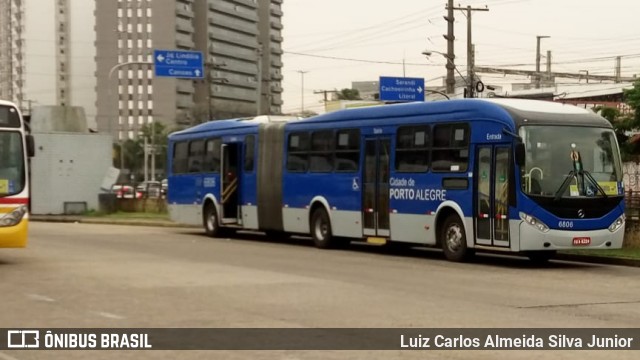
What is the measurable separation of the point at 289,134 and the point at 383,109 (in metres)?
4.29

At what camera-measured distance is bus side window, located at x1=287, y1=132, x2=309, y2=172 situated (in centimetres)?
2522

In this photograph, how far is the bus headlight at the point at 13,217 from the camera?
1769 centimetres

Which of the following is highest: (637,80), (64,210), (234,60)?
(234,60)

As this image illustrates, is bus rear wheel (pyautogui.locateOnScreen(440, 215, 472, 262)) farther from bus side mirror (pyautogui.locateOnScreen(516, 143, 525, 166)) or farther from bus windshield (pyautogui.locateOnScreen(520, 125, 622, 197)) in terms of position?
bus side mirror (pyautogui.locateOnScreen(516, 143, 525, 166))

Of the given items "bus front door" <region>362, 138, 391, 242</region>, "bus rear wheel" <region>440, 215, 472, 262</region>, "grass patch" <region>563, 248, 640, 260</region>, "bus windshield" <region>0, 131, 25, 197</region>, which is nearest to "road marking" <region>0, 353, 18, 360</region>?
"bus windshield" <region>0, 131, 25, 197</region>

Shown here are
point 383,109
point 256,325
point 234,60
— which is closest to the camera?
point 256,325

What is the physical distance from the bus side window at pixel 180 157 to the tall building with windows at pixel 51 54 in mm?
118083

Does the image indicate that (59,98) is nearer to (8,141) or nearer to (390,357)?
(8,141)

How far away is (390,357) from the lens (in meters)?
8.88

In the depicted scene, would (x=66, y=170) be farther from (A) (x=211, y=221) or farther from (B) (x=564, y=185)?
(B) (x=564, y=185)

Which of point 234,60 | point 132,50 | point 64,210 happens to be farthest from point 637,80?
point 132,50

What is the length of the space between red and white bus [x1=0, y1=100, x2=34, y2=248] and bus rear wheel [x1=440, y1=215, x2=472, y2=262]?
8.19m

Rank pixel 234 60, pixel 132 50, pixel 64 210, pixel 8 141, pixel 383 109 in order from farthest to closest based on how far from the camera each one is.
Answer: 1. pixel 132 50
2. pixel 234 60
3. pixel 64 210
4. pixel 383 109
5. pixel 8 141

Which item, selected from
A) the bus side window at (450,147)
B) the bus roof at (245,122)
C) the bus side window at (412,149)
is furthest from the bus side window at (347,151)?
the bus roof at (245,122)
